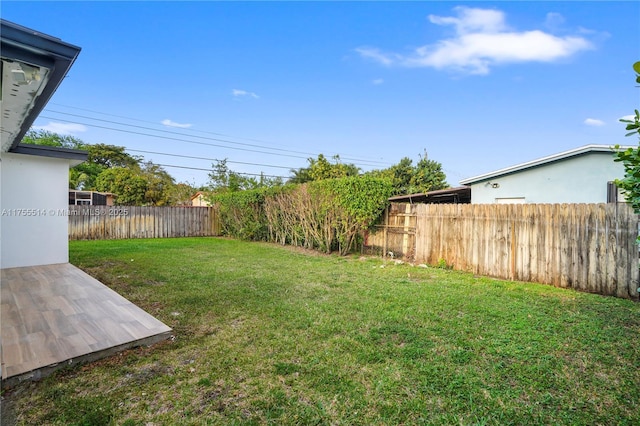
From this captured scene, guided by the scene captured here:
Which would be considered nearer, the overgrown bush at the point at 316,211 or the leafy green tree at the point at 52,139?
the overgrown bush at the point at 316,211

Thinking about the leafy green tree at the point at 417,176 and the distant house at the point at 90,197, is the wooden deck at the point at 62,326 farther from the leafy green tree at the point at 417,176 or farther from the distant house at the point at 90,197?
the distant house at the point at 90,197

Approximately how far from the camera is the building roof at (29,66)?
2121 millimetres

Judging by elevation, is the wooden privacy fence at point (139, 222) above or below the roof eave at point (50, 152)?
below

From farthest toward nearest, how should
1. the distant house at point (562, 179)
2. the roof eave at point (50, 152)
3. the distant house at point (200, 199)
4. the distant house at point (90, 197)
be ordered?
the distant house at point (90, 197) → the distant house at point (200, 199) → the distant house at point (562, 179) → the roof eave at point (50, 152)

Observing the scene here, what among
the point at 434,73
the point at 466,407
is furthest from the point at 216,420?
the point at 434,73

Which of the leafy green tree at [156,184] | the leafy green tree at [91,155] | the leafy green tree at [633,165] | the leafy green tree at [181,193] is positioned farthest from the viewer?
the leafy green tree at [91,155]

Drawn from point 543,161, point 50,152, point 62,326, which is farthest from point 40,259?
point 543,161

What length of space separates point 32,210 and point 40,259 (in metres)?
1.18

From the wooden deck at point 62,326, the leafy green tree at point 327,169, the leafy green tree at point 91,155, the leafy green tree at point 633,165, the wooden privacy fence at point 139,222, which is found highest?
the leafy green tree at point 91,155

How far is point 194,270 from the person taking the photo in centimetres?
702

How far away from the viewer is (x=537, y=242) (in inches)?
245

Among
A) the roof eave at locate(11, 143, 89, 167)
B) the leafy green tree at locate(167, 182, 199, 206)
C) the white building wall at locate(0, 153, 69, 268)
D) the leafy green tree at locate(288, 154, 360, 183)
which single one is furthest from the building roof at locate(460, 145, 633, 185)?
the leafy green tree at locate(167, 182, 199, 206)

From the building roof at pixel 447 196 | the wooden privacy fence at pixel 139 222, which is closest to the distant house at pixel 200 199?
the wooden privacy fence at pixel 139 222

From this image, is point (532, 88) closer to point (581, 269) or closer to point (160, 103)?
point (581, 269)
